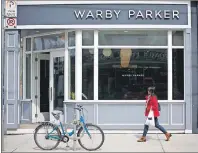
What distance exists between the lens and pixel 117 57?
42.1 ft

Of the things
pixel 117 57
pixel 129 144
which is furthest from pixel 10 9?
pixel 129 144

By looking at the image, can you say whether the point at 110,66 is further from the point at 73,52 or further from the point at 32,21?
the point at 32,21

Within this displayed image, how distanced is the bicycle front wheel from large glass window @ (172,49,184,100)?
407 centimetres

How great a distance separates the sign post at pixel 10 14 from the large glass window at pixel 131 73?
288 centimetres

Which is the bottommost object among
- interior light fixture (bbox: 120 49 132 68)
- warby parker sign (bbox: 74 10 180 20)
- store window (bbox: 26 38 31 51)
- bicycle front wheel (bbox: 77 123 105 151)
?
bicycle front wheel (bbox: 77 123 105 151)

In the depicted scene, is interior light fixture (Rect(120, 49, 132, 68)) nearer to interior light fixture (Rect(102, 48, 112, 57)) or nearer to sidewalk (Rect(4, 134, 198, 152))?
interior light fixture (Rect(102, 48, 112, 57))

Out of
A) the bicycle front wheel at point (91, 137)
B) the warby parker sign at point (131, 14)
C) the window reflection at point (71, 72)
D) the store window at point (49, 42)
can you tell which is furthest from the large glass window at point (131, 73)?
the bicycle front wheel at point (91, 137)

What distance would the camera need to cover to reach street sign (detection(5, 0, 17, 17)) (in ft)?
38.4

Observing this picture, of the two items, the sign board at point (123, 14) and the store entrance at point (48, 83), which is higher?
Result: the sign board at point (123, 14)

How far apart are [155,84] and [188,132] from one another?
1.81 metres

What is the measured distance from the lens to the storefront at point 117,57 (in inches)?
495

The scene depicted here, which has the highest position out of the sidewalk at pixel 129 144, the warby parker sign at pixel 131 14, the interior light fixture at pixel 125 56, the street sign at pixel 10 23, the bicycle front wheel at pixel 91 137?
the warby parker sign at pixel 131 14

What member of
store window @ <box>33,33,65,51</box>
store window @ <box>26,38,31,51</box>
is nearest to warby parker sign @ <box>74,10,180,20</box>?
store window @ <box>33,33,65,51</box>

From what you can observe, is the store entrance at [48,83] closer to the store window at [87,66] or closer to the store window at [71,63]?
the store window at [71,63]
